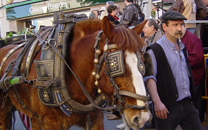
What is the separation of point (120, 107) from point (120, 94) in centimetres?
11

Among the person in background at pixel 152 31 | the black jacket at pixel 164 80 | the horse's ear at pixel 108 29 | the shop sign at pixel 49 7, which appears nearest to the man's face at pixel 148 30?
the person in background at pixel 152 31

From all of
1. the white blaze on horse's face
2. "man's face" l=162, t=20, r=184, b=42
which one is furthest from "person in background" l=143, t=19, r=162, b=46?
the white blaze on horse's face

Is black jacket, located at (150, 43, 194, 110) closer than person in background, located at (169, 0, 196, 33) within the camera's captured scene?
Yes

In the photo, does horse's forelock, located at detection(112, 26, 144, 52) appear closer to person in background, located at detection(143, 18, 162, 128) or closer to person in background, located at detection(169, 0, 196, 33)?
person in background, located at detection(143, 18, 162, 128)

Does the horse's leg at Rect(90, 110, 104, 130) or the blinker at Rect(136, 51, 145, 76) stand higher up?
the blinker at Rect(136, 51, 145, 76)

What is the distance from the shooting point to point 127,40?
1.86 m

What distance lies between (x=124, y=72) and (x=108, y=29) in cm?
39

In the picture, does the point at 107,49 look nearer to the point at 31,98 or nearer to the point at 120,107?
the point at 120,107

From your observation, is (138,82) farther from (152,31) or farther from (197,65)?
(152,31)

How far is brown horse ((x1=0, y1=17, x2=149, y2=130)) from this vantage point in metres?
1.77

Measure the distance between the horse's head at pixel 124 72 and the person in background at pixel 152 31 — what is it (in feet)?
8.69

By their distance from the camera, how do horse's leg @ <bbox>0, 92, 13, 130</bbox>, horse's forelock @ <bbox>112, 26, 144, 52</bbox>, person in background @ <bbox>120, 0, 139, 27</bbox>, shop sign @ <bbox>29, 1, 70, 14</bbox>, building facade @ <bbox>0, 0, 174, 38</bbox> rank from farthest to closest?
shop sign @ <bbox>29, 1, 70, 14</bbox> → building facade @ <bbox>0, 0, 174, 38</bbox> → person in background @ <bbox>120, 0, 139, 27</bbox> → horse's leg @ <bbox>0, 92, 13, 130</bbox> → horse's forelock @ <bbox>112, 26, 144, 52</bbox>

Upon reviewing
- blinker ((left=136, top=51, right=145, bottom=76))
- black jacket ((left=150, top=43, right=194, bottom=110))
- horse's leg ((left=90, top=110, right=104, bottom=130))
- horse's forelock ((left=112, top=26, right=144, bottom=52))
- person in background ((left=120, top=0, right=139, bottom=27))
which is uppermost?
person in background ((left=120, top=0, right=139, bottom=27))

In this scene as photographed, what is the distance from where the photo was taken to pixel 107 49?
189cm
